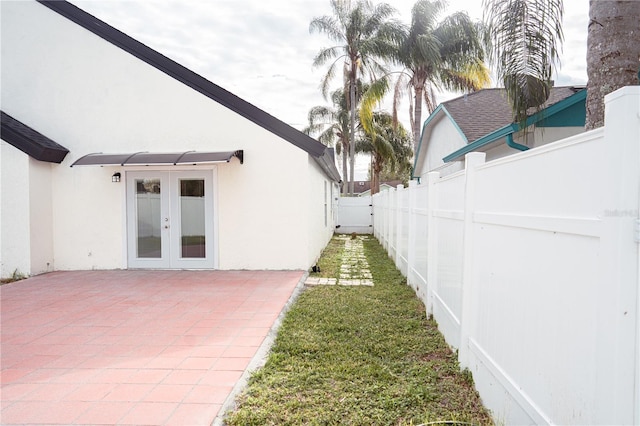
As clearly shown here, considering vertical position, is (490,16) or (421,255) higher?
(490,16)

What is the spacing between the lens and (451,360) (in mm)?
4043

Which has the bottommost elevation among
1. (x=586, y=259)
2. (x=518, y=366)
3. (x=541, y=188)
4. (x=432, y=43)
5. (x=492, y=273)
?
(x=518, y=366)

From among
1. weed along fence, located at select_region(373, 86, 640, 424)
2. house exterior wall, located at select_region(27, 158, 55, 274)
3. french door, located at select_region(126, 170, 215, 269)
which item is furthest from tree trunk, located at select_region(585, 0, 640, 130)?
house exterior wall, located at select_region(27, 158, 55, 274)

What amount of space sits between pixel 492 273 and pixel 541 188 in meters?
0.99

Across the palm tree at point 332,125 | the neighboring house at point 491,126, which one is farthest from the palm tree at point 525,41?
the palm tree at point 332,125

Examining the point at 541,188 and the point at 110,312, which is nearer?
the point at 541,188

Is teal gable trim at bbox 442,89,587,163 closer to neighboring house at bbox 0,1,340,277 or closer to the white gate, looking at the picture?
neighboring house at bbox 0,1,340,277

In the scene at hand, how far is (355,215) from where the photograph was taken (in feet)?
67.3

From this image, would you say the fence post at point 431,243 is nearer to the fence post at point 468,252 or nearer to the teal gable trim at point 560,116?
the fence post at point 468,252

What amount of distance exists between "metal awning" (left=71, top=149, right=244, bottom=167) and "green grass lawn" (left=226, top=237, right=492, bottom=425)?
12.4 ft

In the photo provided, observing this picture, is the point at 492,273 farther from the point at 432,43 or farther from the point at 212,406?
the point at 432,43

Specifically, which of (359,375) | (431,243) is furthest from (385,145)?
(359,375)

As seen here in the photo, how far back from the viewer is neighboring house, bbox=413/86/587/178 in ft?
23.5

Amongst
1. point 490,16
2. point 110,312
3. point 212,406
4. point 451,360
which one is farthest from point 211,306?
point 490,16
